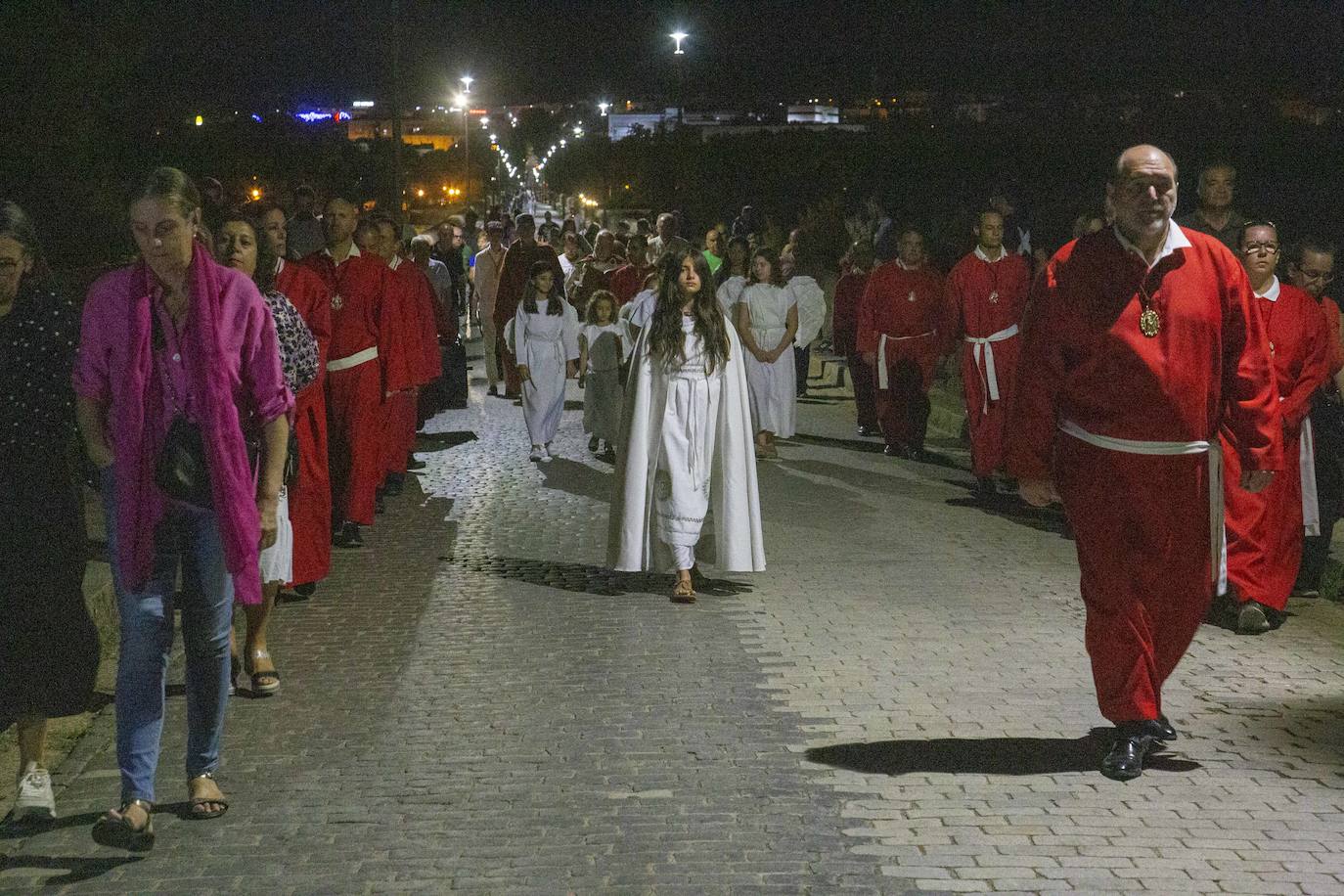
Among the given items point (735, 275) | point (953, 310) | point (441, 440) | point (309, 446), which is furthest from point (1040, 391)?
point (441, 440)

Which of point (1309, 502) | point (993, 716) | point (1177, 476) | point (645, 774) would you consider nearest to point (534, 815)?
point (645, 774)

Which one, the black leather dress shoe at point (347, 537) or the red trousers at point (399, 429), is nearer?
the black leather dress shoe at point (347, 537)

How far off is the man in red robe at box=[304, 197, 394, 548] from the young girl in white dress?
190 inches

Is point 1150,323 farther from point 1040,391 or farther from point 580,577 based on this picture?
point 580,577

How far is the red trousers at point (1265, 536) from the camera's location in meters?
8.32

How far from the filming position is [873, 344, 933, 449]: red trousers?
15.3 m

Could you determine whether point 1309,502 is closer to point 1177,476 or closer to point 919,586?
point 919,586

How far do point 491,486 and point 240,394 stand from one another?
7916 mm

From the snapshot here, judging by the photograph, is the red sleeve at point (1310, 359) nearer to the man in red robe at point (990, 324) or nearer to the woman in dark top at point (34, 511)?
the man in red robe at point (990, 324)

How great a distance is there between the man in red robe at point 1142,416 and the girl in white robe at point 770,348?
8.93 meters

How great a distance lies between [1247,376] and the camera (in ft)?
19.7

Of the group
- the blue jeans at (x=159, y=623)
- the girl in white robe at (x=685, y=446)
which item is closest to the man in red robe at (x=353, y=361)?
the girl in white robe at (x=685, y=446)

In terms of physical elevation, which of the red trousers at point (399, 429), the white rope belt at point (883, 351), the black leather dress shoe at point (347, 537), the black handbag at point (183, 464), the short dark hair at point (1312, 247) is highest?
the short dark hair at point (1312, 247)

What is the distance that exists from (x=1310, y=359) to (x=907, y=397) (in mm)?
7069
